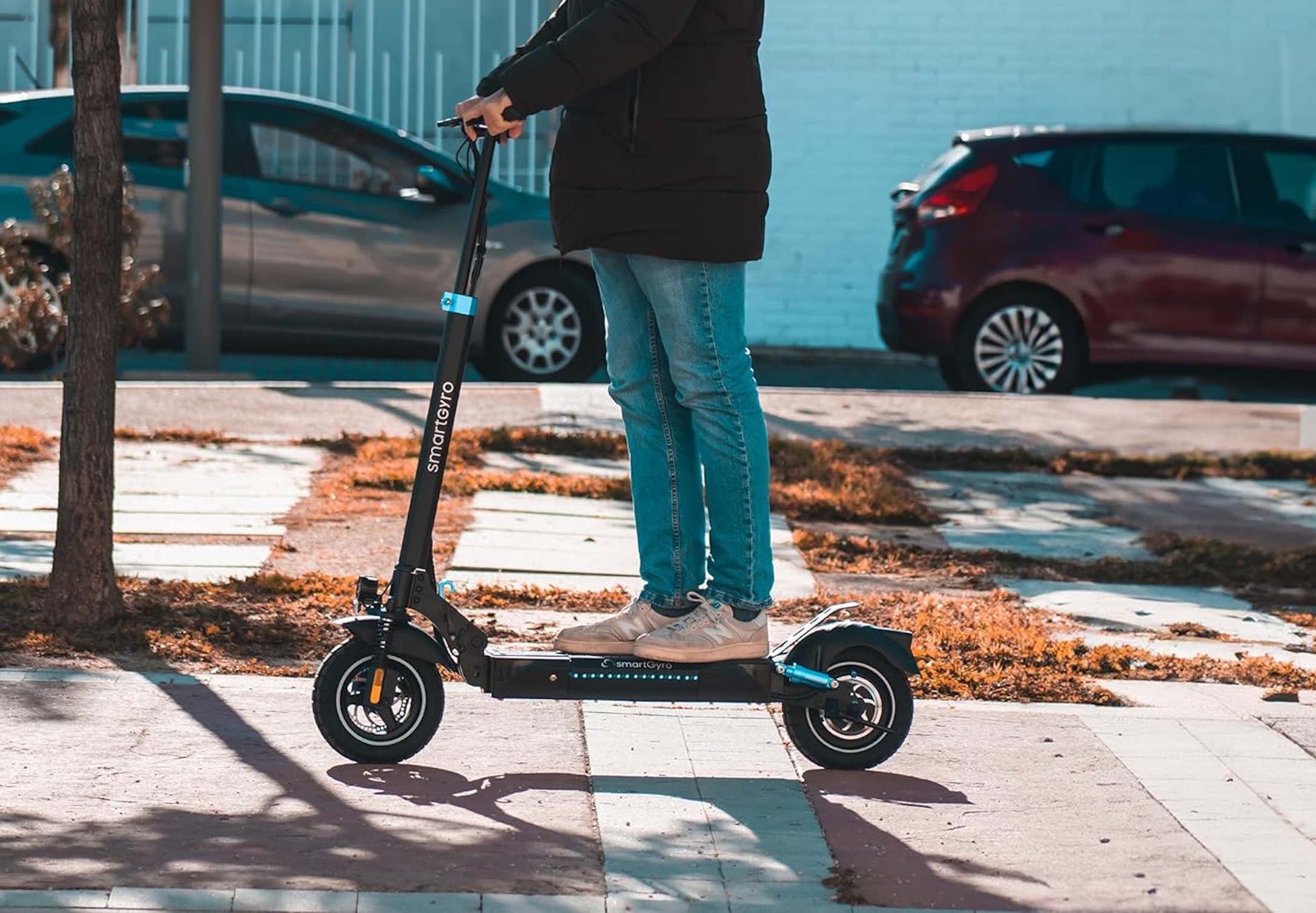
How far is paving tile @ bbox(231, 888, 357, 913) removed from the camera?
331cm

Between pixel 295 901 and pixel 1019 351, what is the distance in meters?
8.86

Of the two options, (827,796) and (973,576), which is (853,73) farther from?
(827,796)

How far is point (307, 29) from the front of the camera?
16.9 m

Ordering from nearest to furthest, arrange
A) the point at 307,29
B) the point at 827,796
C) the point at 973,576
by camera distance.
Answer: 1. the point at 827,796
2. the point at 973,576
3. the point at 307,29

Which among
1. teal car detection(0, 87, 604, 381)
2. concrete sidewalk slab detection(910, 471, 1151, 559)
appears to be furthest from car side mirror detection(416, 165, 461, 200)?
concrete sidewalk slab detection(910, 471, 1151, 559)

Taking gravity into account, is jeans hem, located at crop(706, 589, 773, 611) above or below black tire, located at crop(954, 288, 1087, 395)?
below

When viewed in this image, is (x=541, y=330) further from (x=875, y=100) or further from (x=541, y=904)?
(x=541, y=904)

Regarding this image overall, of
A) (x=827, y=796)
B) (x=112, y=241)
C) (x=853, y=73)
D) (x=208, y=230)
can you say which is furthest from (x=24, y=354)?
(x=853, y=73)

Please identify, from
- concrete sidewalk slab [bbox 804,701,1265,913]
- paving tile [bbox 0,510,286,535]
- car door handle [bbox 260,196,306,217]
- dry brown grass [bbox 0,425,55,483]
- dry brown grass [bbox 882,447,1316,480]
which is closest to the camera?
concrete sidewalk slab [bbox 804,701,1265,913]

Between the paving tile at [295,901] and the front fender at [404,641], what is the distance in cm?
77

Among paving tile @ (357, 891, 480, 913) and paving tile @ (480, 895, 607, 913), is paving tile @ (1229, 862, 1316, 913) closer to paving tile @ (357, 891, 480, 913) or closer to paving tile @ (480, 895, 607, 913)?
paving tile @ (480, 895, 607, 913)

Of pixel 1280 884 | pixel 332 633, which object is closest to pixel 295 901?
pixel 1280 884

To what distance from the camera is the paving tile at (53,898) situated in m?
3.29

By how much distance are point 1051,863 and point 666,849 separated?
648mm
